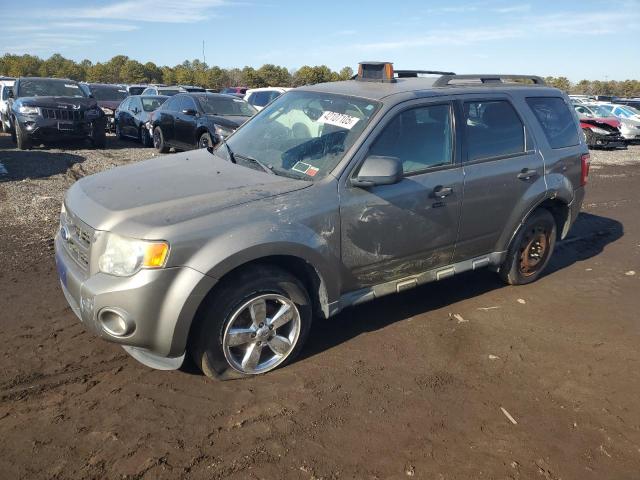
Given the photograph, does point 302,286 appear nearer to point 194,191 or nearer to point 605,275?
point 194,191

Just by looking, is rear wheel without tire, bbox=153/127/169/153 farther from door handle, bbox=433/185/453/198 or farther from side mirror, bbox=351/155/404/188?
side mirror, bbox=351/155/404/188

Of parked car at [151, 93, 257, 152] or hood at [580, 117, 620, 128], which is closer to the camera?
parked car at [151, 93, 257, 152]

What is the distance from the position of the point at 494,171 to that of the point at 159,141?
10.3m

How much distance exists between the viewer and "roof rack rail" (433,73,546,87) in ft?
14.5

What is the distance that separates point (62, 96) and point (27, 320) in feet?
31.6

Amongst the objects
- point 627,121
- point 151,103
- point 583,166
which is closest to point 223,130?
point 151,103

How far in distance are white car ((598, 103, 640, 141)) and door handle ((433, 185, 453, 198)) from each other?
19.1m

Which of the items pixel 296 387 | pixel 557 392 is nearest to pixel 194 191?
pixel 296 387

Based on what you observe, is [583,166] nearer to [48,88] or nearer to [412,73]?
[412,73]

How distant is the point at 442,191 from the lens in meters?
3.97

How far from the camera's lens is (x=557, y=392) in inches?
134

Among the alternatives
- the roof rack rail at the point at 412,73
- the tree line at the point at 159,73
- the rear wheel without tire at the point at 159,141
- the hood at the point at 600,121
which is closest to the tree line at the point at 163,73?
the tree line at the point at 159,73

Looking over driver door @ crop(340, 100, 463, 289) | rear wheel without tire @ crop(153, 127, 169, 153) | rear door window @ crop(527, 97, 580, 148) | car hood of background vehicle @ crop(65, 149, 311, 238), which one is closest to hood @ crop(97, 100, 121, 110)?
rear wheel without tire @ crop(153, 127, 169, 153)

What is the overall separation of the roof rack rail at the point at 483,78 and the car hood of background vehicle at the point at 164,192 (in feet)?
5.77
